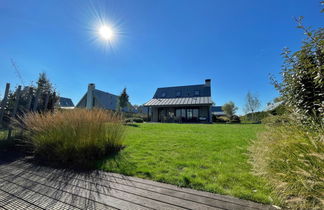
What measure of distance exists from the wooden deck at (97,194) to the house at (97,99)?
13239 millimetres

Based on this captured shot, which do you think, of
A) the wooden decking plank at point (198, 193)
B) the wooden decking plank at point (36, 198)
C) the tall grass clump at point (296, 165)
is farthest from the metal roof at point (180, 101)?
the wooden decking plank at point (36, 198)

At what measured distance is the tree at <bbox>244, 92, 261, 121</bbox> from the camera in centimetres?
2224

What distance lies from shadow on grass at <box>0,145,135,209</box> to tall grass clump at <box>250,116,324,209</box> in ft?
6.74

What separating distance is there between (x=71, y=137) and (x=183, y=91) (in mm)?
16157

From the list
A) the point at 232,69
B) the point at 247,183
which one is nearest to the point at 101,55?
the point at 247,183

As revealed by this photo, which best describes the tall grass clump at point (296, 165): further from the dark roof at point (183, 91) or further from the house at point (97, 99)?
the dark roof at point (183, 91)

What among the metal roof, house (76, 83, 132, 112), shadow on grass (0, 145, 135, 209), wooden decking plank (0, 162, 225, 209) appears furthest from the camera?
house (76, 83, 132, 112)

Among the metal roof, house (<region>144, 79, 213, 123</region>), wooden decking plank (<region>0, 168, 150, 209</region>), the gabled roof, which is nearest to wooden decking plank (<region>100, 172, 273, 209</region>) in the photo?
wooden decking plank (<region>0, 168, 150, 209</region>)

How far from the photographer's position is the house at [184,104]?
1505 centimetres

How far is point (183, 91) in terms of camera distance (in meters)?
17.7

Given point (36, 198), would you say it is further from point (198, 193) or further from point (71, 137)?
point (198, 193)

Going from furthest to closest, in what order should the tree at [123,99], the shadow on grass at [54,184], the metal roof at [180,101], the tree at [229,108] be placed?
the tree at [229,108], the metal roof at [180,101], the tree at [123,99], the shadow on grass at [54,184]

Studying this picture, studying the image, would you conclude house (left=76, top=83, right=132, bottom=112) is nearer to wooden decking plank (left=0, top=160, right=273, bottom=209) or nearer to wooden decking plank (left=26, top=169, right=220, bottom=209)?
wooden decking plank (left=0, top=160, right=273, bottom=209)

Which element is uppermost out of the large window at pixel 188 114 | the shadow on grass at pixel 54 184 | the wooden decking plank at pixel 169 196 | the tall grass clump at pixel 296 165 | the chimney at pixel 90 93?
the chimney at pixel 90 93
